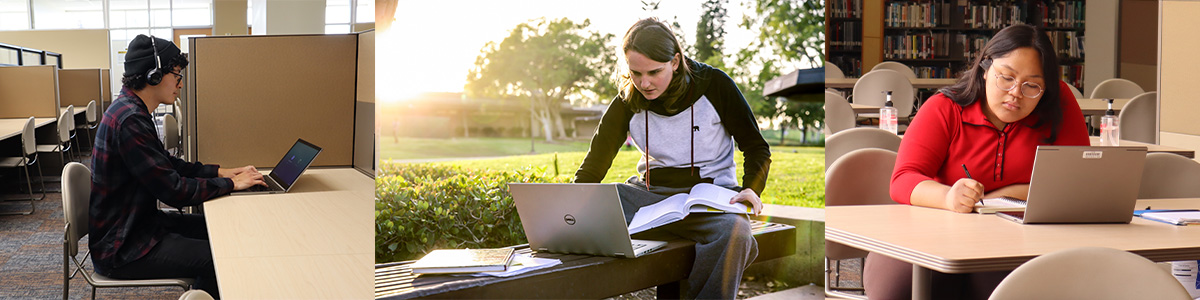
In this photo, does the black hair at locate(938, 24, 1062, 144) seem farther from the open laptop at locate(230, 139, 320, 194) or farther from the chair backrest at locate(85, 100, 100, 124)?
the chair backrest at locate(85, 100, 100, 124)

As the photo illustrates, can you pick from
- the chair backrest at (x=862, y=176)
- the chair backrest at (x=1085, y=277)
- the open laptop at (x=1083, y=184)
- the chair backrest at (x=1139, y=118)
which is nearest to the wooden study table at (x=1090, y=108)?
the chair backrest at (x=1139, y=118)

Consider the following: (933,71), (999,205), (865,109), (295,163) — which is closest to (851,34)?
(933,71)

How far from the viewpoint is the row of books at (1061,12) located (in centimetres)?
851

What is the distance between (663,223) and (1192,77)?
13.5 ft

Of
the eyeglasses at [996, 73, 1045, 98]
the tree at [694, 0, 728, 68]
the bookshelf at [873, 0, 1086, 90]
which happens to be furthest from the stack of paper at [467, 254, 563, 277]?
the bookshelf at [873, 0, 1086, 90]

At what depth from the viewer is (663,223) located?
0.94m

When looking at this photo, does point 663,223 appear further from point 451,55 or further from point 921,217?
point 921,217

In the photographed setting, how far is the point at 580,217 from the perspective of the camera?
3.08 feet

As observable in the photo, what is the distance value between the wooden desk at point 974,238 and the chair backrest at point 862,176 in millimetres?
503

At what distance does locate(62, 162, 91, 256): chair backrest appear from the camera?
2.29 metres

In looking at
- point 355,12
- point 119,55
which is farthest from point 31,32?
point 355,12

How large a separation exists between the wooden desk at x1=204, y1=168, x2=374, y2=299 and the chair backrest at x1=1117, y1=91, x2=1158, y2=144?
4.15 metres

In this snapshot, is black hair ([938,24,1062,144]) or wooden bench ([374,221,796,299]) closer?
wooden bench ([374,221,796,299])

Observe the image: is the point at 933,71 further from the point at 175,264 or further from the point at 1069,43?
the point at 175,264
